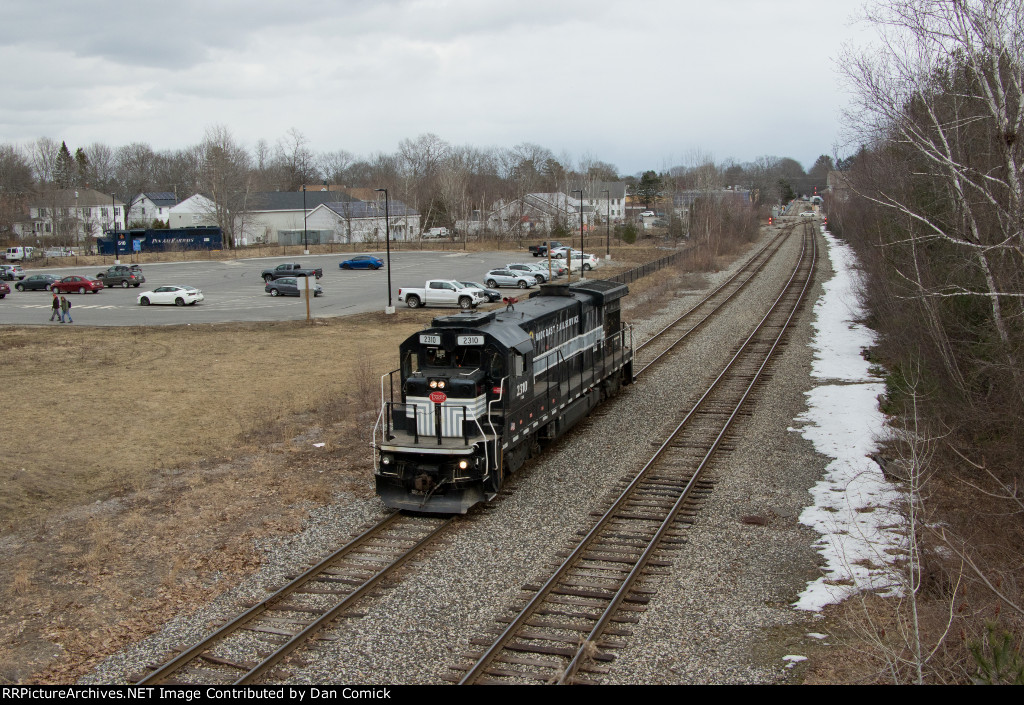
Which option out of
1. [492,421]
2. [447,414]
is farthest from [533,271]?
[447,414]

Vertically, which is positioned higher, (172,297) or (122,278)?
(122,278)

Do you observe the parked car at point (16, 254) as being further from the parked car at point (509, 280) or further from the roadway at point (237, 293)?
the parked car at point (509, 280)

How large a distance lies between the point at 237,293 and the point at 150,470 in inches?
1597

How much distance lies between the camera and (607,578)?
1160 cm

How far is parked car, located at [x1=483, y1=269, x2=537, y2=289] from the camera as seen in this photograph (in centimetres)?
5571

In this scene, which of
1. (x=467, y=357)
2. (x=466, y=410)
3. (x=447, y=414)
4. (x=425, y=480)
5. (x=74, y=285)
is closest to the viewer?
(x=425, y=480)

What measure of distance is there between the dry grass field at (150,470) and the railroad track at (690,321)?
30.8 ft

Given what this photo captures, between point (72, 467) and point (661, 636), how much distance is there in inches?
553

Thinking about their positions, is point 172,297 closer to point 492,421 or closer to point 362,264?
point 362,264

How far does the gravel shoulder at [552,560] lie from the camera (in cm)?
926

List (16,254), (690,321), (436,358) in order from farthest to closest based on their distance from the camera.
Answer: (16,254) < (690,321) < (436,358)

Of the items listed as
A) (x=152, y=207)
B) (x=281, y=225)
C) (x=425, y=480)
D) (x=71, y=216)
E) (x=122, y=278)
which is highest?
(x=152, y=207)
